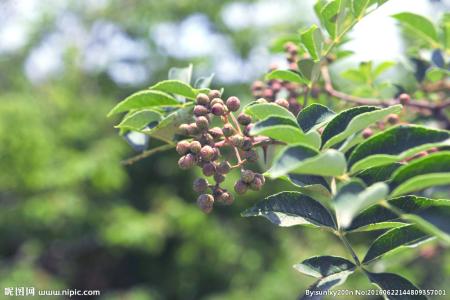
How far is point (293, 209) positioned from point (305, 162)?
36cm

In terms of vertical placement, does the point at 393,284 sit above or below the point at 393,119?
below

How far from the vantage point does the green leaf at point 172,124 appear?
1.20 metres

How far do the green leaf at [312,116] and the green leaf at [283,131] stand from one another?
104 millimetres

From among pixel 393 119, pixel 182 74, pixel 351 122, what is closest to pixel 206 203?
pixel 351 122

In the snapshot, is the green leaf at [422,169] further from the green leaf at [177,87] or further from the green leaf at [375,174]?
the green leaf at [177,87]

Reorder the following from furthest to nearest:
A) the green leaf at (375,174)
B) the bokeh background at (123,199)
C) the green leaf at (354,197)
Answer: the bokeh background at (123,199)
the green leaf at (375,174)
the green leaf at (354,197)

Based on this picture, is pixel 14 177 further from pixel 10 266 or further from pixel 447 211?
pixel 447 211

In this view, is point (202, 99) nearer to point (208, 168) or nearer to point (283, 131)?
point (208, 168)

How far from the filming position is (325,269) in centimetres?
103

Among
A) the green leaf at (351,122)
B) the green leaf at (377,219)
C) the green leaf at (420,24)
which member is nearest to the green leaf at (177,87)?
the green leaf at (351,122)

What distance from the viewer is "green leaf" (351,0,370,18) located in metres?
1.19

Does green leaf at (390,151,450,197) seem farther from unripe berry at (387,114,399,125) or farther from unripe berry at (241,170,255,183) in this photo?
unripe berry at (387,114,399,125)

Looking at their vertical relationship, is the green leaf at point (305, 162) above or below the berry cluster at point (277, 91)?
above

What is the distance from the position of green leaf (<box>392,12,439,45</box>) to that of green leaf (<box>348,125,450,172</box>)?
A: 2.38 ft
